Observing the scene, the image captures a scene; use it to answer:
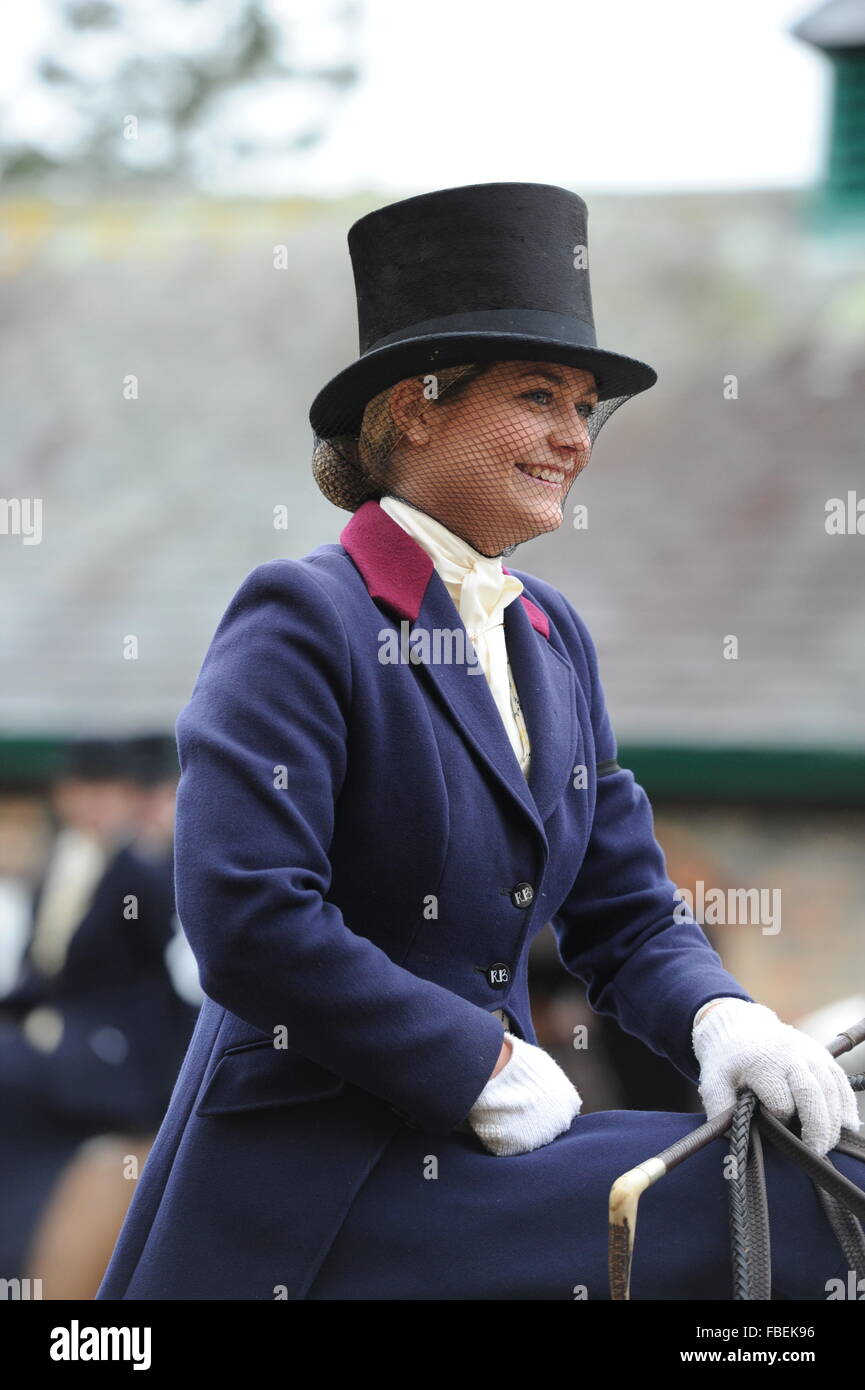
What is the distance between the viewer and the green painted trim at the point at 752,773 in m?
5.97

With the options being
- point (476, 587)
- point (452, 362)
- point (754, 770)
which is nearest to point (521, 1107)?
point (476, 587)

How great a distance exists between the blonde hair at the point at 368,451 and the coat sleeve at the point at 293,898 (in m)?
0.33

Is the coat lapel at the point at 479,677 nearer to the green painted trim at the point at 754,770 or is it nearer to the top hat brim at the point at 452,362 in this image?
the top hat brim at the point at 452,362

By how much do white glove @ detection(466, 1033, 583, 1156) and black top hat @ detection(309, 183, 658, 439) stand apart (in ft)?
2.77

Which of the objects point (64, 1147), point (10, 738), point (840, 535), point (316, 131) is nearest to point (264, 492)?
point (10, 738)

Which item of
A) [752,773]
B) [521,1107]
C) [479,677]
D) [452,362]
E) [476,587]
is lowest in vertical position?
[521,1107]

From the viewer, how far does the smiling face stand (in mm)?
2172

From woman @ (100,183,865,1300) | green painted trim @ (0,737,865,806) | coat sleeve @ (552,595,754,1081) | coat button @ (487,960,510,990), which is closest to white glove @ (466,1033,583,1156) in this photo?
woman @ (100,183,865,1300)

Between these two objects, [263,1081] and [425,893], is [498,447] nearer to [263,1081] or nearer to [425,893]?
[425,893]

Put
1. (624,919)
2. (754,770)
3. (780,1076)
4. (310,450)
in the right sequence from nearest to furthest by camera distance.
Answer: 1. (780,1076)
2. (624,919)
3. (754,770)
4. (310,450)

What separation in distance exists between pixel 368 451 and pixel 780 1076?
96 cm

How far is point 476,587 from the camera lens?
2.26 metres

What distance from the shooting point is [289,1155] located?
206 cm

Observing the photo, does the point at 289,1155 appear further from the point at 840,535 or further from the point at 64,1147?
the point at 840,535
